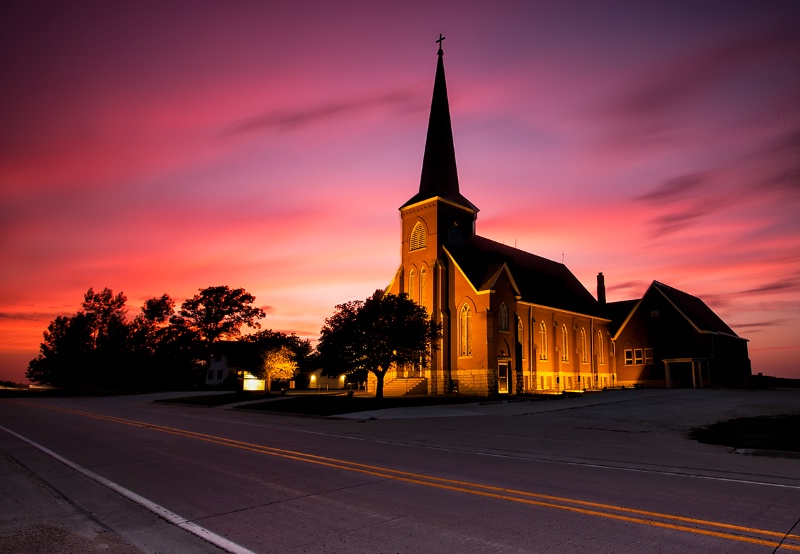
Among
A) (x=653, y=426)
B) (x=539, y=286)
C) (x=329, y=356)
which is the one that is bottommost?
(x=653, y=426)

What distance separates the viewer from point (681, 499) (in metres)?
7.93

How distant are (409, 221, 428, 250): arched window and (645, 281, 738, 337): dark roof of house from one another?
24.2m

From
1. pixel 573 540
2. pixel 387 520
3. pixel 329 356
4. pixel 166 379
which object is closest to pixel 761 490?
pixel 573 540

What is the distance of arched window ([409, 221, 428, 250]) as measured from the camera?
51.9 m

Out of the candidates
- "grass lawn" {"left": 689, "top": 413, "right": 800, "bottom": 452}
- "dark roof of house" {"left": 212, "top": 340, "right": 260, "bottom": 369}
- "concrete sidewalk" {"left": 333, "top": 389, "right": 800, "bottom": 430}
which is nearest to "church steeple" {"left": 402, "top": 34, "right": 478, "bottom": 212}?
"dark roof of house" {"left": 212, "top": 340, "right": 260, "bottom": 369}

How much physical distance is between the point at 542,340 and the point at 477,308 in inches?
435

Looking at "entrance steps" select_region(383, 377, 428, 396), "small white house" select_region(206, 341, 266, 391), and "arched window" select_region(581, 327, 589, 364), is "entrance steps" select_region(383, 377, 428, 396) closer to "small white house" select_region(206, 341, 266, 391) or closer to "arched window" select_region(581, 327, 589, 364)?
"small white house" select_region(206, 341, 266, 391)

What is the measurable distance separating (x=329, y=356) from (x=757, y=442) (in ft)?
91.1

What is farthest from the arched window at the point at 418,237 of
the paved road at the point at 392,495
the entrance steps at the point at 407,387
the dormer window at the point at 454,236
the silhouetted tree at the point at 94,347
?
the silhouetted tree at the point at 94,347

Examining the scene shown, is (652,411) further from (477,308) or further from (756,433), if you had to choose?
(477,308)

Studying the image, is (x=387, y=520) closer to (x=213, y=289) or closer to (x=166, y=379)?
(x=213, y=289)

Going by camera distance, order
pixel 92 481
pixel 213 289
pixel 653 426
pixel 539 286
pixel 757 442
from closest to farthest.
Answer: pixel 92 481
pixel 757 442
pixel 653 426
pixel 539 286
pixel 213 289

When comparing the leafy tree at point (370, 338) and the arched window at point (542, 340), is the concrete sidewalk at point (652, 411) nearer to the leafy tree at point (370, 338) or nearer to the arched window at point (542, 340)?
the leafy tree at point (370, 338)

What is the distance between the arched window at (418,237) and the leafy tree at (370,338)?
12.9m
